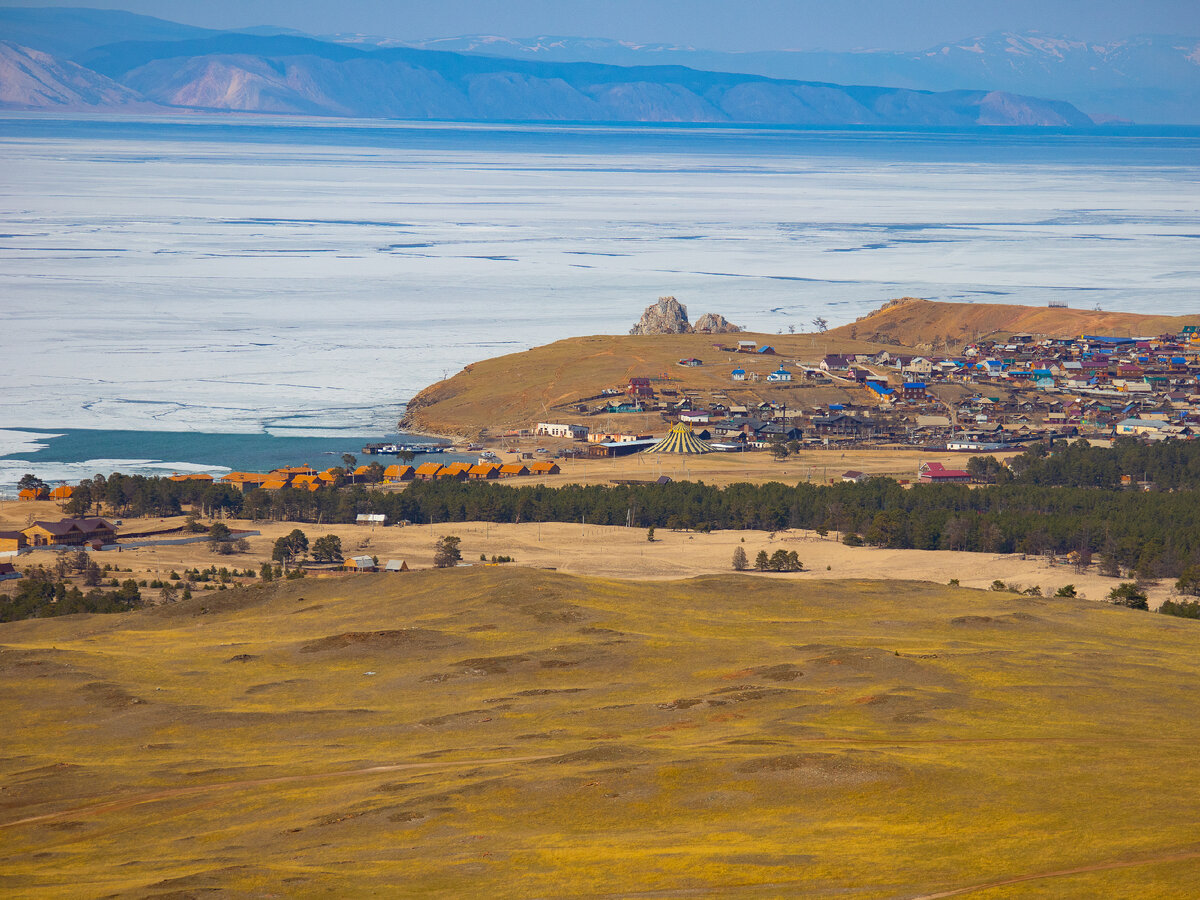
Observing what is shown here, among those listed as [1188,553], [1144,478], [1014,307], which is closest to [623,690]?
[1188,553]

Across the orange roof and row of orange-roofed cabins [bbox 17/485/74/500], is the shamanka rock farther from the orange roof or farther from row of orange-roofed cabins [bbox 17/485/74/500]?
row of orange-roofed cabins [bbox 17/485/74/500]

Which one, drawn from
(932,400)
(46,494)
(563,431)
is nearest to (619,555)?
(46,494)

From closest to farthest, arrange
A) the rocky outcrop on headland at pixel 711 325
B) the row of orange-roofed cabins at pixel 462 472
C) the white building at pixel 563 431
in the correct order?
the row of orange-roofed cabins at pixel 462 472, the white building at pixel 563 431, the rocky outcrop on headland at pixel 711 325

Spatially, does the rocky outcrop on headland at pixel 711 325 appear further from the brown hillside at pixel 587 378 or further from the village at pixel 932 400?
the village at pixel 932 400

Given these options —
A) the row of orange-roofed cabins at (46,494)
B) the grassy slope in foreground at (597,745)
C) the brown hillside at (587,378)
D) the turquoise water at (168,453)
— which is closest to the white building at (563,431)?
the brown hillside at (587,378)

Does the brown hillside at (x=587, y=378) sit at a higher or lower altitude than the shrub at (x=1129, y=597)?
higher
